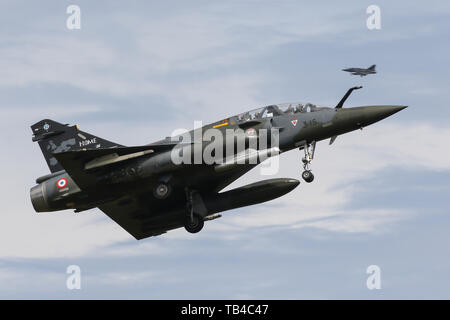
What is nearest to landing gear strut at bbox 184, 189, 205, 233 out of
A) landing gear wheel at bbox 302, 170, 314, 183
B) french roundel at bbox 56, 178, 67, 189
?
french roundel at bbox 56, 178, 67, 189

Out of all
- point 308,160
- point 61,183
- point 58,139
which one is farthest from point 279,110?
point 58,139

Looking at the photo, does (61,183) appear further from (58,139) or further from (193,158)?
(193,158)

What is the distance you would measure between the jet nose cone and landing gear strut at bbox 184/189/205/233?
903 cm

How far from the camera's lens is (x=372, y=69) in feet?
123

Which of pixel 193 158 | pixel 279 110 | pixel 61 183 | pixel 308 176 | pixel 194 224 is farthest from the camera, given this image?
pixel 194 224

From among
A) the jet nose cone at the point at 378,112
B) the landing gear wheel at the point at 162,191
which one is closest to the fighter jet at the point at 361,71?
the jet nose cone at the point at 378,112

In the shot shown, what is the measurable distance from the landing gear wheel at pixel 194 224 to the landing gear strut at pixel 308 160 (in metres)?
6.36

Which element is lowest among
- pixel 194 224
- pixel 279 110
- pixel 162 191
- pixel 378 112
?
pixel 194 224

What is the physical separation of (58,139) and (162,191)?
6371mm

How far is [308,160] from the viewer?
124ft

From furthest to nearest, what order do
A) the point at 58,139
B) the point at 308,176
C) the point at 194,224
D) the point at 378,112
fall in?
the point at 58,139 → the point at 194,224 → the point at 378,112 → the point at 308,176

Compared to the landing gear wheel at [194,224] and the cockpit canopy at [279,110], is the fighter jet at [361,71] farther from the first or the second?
the landing gear wheel at [194,224]

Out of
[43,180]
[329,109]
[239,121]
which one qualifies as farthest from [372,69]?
[43,180]

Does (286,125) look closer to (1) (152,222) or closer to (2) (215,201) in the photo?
(2) (215,201)
